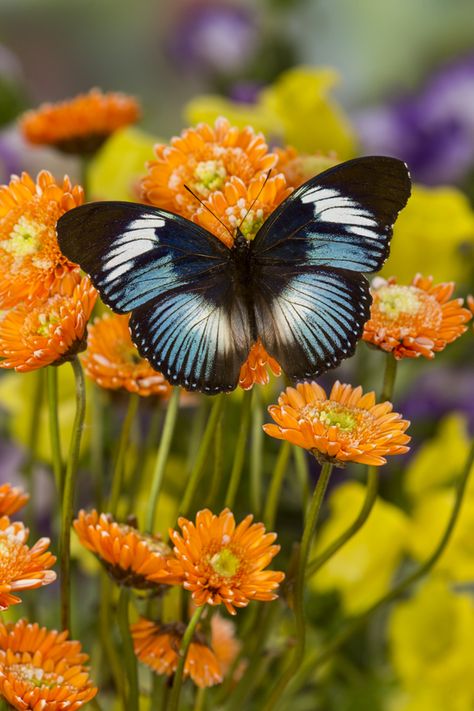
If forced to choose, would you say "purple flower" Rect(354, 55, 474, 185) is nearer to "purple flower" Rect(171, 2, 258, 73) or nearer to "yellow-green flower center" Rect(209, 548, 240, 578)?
"purple flower" Rect(171, 2, 258, 73)

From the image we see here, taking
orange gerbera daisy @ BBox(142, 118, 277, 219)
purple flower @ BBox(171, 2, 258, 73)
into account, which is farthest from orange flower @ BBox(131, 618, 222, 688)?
purple flower @ BBox(171, 2, 258, 73)

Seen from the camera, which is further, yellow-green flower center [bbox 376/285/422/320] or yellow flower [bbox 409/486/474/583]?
yellow flower [bbox 409/486/474/583]

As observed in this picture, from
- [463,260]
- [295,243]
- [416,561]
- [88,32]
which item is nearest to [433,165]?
[463,260]

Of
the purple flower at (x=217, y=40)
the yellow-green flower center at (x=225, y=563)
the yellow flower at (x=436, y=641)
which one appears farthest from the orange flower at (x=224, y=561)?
the purple flower at (x=217, y=40)

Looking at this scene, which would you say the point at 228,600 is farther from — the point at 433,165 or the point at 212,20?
the point at 212,20

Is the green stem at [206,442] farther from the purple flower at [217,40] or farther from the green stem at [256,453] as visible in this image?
the purple flower at [217,40]

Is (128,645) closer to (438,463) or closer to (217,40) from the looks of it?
(438,463)

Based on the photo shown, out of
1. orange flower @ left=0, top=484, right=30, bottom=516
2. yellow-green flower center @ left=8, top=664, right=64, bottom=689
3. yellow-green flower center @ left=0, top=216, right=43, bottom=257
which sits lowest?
yellow-green flower center @ left=8, top=664, right=64, bottom=689
